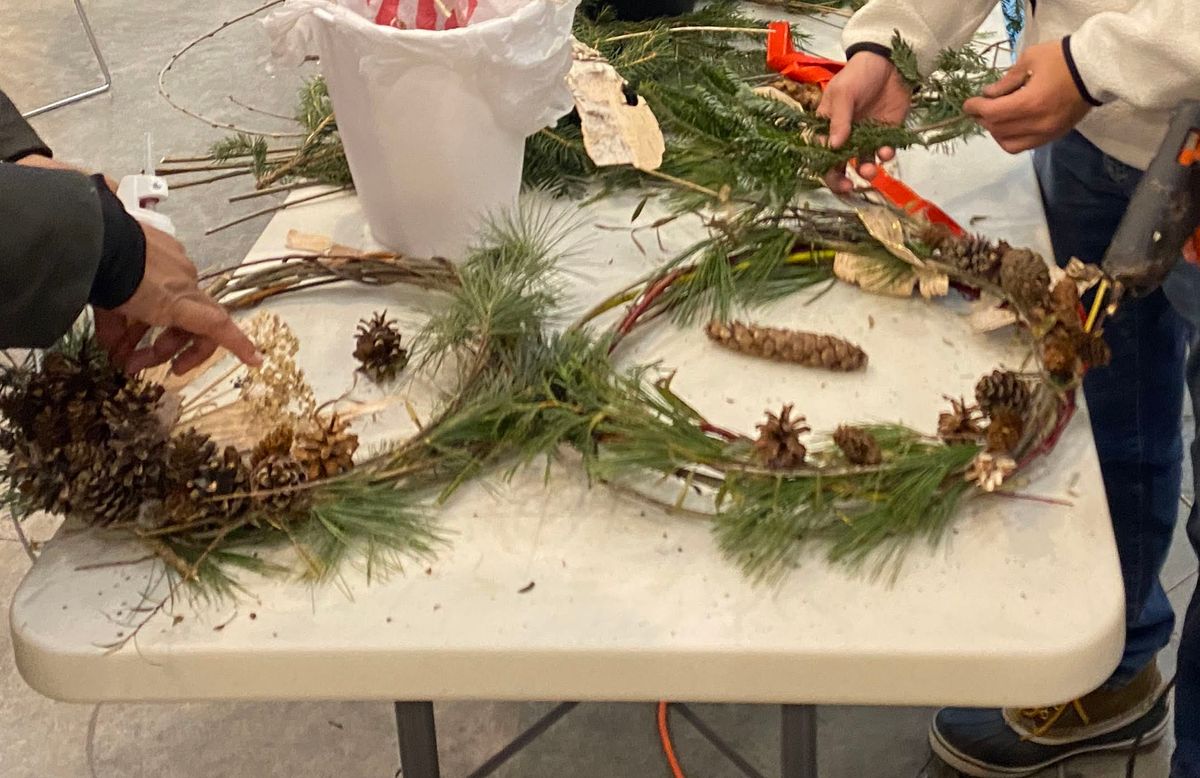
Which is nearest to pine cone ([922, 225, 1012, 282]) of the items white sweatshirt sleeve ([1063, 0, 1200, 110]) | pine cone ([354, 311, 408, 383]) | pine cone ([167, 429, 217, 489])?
white sweatshirt sleeve ([1063, 0, 1200, 110])

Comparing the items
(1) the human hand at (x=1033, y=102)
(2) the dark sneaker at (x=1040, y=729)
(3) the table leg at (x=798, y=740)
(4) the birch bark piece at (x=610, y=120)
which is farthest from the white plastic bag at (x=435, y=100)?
(2) the dark sneaker at (x=1040, y=729)

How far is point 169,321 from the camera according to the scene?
598 millimetres

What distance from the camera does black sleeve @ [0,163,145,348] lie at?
0.53 m

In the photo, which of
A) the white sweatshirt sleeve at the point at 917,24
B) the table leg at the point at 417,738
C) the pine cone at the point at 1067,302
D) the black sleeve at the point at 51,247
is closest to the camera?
the black sleeve at the point at 51,247

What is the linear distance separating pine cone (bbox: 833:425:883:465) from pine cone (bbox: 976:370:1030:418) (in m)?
0.07

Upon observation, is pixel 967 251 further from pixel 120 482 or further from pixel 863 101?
pixel 120 482

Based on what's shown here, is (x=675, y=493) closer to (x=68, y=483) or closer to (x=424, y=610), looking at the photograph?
(x=424, y=610)

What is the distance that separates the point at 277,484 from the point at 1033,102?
0.52m

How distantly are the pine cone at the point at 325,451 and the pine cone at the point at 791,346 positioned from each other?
0.24 m

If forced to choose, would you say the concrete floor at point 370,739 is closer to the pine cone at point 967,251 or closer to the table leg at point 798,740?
the table leg at point 798,740

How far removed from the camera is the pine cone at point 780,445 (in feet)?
1.93

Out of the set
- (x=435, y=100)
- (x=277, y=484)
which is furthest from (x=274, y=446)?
(x=435, y=100)

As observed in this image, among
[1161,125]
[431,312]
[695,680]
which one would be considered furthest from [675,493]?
[1161,125]

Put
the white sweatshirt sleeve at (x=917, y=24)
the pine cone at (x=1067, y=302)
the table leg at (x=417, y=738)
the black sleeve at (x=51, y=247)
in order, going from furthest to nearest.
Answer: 1. the white sweatshirt sleeve at (x=917, y=24)
2. the table leg at (x=417, y=738)
3. the pine cone at (x=1067, y=302)
4. the black sleeve at (x=51, y=247)
